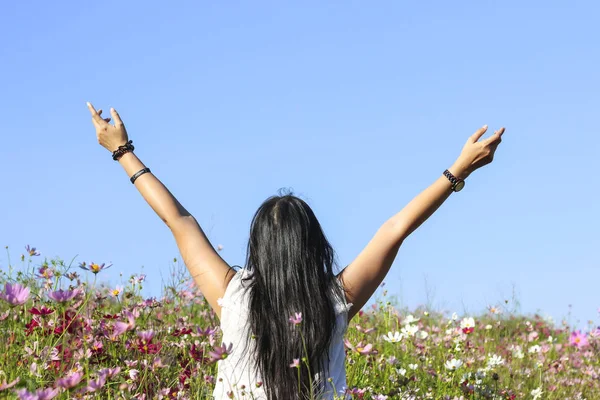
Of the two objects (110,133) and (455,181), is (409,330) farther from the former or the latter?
(110,133)

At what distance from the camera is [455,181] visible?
3.46 meters

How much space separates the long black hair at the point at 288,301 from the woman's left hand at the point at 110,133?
115cm

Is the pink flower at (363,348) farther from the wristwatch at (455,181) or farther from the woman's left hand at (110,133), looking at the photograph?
the woman's left hand at (110,133)

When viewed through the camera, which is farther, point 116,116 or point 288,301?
point 116,116

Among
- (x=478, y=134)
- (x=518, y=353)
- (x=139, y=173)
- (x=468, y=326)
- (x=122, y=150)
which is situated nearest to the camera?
(x=478, y=134)

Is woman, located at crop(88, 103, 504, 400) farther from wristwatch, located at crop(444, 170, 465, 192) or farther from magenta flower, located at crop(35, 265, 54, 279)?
magenta flower, located at crop(35, 265, 54, 279)

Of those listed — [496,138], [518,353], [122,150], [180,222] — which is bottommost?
[518,353]

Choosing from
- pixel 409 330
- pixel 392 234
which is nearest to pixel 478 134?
pixel 392 234

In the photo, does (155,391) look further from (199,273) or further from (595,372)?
(595,372)

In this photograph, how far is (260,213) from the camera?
3.22 meters

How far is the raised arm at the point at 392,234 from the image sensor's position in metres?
3.29

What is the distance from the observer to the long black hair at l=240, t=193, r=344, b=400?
120 inches

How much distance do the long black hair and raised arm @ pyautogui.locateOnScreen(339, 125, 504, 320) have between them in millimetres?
178

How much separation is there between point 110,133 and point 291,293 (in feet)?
4.81
